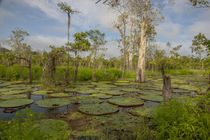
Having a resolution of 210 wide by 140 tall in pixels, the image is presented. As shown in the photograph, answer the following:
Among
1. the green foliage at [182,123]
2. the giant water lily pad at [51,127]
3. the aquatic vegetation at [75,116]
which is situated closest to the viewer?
the green foliage at [182,123]

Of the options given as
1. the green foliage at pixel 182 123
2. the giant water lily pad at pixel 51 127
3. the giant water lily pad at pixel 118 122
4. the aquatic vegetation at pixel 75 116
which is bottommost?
the giant water lily pad at pixel 118 122

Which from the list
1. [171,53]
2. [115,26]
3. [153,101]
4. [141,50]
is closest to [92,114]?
[153,101]

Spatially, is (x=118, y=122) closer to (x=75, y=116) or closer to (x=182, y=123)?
(x=75, y=116)

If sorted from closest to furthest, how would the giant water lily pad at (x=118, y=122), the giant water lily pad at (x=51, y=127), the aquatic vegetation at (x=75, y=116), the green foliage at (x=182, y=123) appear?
the green foliage at (x=182, y=123) → the giant water lily pad at (x=51, y=127) → the giant water lily pad at (x=118, y=122) → the aquatic vegetation at (x=75, y=116)

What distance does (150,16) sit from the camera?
9516 mm

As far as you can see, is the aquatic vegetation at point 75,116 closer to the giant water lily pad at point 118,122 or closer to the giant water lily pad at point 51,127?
the giant water lily pad at point 118,122

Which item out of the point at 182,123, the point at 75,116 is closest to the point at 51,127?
the point at 75,116

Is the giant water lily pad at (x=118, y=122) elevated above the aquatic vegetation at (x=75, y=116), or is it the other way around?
the aquatic vegetation at (x=75, y=116)

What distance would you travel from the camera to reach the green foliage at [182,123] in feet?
4.95

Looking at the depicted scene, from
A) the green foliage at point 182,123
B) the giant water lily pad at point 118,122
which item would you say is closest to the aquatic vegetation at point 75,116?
the giant water lily pad at point 118,122

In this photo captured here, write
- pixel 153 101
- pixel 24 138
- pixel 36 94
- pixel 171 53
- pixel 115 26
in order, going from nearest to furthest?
1. pixel 24 138
2. pixel 153 101
3. pixel 36 94
4. pixel 115 26
5. pixel 171 53

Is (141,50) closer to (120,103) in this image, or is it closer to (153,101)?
(153,101)

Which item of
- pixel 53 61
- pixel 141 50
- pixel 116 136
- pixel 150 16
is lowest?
pixel 116 136

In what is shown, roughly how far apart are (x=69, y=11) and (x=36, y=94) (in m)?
5.40
